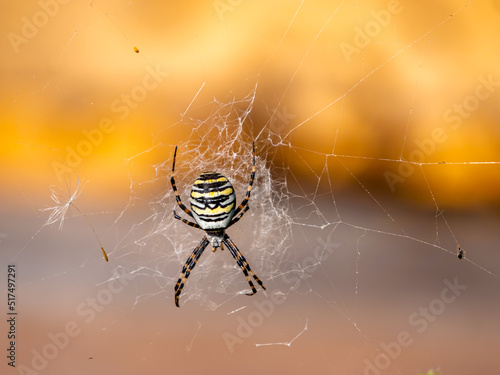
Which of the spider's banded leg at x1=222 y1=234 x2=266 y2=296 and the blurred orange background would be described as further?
the blurred orange background

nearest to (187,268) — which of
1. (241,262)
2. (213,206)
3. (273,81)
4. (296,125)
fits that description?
(241,262)

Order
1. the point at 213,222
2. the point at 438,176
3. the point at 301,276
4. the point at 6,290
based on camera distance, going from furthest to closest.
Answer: the point at 438,176, the point at 301,276, the point at 6,290, the point at 213,222

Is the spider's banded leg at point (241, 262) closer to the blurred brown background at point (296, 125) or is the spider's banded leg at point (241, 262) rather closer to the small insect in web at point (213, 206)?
the small insect in web at point (213, 206)

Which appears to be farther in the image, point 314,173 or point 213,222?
point 314,173

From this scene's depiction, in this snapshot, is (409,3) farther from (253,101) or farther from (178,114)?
(178,114)

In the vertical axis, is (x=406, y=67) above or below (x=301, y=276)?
above

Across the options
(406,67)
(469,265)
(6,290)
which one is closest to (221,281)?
(6,290)

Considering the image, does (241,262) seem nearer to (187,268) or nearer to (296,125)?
(187,268)

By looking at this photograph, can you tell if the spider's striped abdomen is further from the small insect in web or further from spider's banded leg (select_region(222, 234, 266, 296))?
spider's banded leg (select_region(222, 234, 266, 296))

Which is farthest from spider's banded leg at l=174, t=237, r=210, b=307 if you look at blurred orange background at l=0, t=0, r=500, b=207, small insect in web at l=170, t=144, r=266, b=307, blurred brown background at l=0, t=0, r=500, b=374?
blurred orange background at l=0, t=0, r=500, b=207
